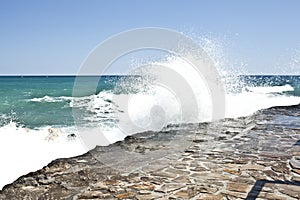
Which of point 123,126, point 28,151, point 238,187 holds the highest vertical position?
point 238,187

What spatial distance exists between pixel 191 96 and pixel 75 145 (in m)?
5.60

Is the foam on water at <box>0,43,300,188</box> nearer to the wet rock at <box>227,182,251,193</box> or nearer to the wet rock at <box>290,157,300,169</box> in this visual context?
the wet rock at <box>227,182,251,193</box>

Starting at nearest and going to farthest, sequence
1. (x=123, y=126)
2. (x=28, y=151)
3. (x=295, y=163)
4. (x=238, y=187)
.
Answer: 1. (x=238, y=187)
2. (x=295, y=163)
3. (x=28, y=151)
4. (x=123, y=126)

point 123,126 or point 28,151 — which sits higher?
point 123,126

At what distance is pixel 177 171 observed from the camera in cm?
416

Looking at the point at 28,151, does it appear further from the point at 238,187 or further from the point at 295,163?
the point at 295,163

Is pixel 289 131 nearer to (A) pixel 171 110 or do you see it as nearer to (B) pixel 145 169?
(B) pixel 145 169

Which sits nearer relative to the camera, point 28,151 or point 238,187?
point 238,187

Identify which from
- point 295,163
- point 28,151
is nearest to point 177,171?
point 295,163

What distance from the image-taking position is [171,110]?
11.2 m

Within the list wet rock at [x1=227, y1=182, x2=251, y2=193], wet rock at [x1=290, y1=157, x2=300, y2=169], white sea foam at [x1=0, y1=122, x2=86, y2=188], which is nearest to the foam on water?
white sea foam at [x1=0, y1=122, x2=86, y2=188]

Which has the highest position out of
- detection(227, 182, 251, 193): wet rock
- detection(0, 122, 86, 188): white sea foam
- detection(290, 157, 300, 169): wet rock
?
detection(290, 157, 300, 169): wet rock

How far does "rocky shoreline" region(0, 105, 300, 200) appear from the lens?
3.43m

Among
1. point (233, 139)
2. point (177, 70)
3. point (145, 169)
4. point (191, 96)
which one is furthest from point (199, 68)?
point (145, 169)
